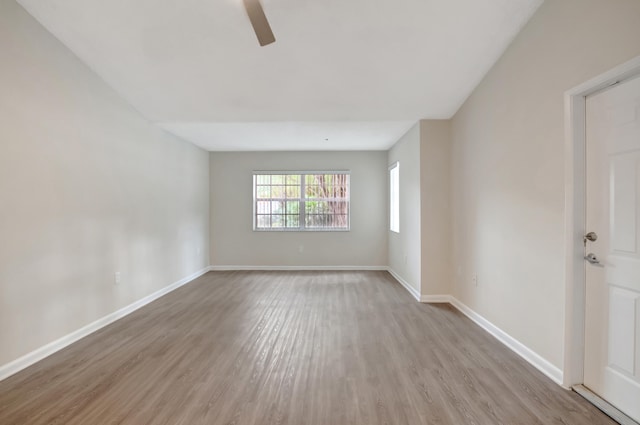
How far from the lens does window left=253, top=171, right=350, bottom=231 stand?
629 cm

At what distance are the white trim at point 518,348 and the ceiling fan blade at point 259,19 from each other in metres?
3.13

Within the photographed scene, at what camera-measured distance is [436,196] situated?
4.00 metres

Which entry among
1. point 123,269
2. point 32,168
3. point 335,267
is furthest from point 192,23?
point 335,267

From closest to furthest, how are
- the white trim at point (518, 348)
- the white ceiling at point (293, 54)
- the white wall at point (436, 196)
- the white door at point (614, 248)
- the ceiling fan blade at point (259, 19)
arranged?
the white door at point (614, 248), the ceiling fan blade at point (259, 19), the white trim at point (518, 348), the white ceiling at point (293, 54), the white wall at point (436, 196)

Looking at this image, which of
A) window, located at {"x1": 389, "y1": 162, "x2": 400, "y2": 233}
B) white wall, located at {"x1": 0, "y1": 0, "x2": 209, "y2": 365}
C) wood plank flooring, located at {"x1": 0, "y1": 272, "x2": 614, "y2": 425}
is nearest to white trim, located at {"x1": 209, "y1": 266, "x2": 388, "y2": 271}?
window, located at {"x1": 389, "y1": 162, "x2": 400, "y2": 233}

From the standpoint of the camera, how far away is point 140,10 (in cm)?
247

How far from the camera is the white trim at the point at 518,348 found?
2.18 m

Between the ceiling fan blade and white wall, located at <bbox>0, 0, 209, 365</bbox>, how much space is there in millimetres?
1865

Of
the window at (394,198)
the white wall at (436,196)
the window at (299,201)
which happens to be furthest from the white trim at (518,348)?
the window at (299,201)

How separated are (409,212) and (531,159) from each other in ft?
7.07

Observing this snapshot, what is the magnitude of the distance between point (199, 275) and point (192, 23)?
4.30 m

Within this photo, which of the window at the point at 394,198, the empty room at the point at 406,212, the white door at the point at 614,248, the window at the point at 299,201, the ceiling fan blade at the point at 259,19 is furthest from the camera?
the window at the point at 299,201

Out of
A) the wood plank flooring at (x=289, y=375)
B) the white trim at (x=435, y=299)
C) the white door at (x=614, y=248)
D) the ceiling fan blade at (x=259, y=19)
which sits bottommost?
the wood plank flooring at (x=289, y=375)

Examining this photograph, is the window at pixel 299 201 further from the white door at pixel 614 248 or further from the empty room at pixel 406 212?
the white door at pixel 614 248
